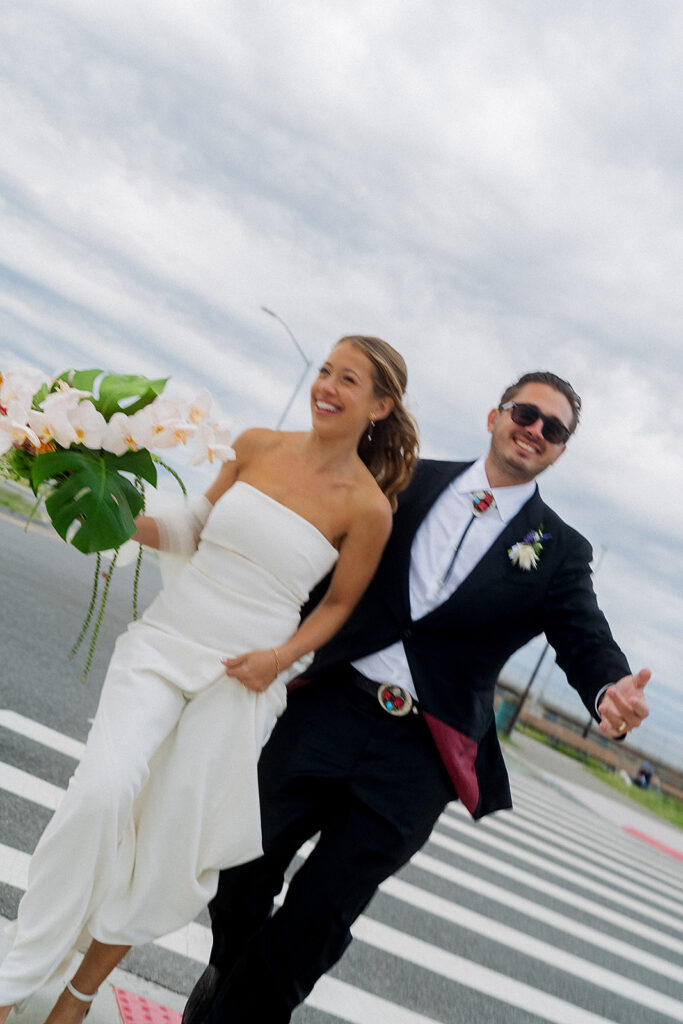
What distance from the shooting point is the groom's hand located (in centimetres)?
262

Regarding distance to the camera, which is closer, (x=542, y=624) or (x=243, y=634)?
(x=243, y=634)

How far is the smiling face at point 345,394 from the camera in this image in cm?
283

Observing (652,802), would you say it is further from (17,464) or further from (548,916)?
(17,464)

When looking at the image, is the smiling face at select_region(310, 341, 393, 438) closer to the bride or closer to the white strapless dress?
the bride

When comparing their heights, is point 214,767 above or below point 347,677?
below

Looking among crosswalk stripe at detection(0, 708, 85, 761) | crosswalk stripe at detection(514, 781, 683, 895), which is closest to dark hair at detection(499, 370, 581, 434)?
crosswalk stripe at detection(0, 708, 85, 761)

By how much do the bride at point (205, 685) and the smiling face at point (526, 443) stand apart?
0.34 metres

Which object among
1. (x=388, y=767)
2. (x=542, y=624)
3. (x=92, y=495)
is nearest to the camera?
(x=92, y=495)

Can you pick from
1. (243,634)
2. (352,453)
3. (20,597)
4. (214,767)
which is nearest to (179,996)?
(214,767)

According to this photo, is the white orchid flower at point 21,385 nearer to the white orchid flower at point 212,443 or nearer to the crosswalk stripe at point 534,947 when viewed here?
the white orchid flower at point 212,443

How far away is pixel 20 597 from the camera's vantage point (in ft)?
33.9

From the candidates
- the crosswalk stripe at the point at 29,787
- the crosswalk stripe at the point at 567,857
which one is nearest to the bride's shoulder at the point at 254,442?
the crosswalk stripe at the point at 29,787

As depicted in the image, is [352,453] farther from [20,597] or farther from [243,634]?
[20,597]

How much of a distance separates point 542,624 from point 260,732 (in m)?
0.96
